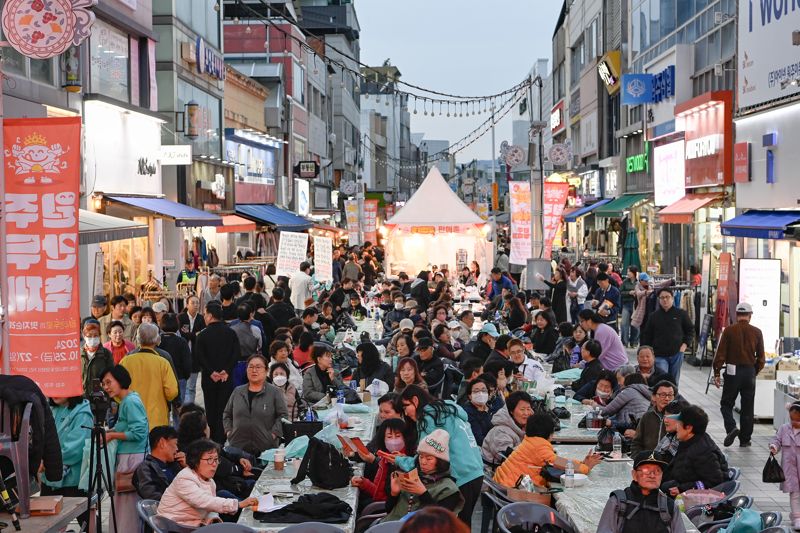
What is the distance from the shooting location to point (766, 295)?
18.0 meters

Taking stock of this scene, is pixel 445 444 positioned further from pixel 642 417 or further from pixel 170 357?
pixel 170 357

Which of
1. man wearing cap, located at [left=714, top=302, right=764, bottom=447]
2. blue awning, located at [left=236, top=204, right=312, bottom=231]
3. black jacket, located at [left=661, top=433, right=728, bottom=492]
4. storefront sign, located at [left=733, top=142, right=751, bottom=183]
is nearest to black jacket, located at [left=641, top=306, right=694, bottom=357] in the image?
man wearing cap, located at [left=714, top=302, right=764, bottom=447]

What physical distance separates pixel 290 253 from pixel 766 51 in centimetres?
992

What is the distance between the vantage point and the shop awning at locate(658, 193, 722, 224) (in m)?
28.0

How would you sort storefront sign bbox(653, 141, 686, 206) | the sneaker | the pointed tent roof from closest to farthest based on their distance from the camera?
the sneaker, storefront sign bbox(653, 141, 686, 206), the pointed tent roof

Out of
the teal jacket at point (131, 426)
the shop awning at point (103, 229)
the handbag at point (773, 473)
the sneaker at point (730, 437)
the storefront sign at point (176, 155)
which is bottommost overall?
the sneaker at point (730, 437)

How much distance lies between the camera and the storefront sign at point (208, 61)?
34.0 m

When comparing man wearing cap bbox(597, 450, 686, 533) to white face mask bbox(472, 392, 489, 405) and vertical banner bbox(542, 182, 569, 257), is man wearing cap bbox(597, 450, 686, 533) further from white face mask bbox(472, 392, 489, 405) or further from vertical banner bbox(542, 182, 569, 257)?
vertical banner bbox(542, 182, 569, 257)

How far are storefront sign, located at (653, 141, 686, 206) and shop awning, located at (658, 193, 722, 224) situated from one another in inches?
28.0

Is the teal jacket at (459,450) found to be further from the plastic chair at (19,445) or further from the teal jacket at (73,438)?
the plastic chair at (19,445)

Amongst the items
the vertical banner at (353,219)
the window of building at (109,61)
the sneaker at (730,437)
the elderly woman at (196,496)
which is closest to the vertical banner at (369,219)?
the vertical banner at (353,219)

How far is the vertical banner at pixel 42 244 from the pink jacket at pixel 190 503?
7.63 ft

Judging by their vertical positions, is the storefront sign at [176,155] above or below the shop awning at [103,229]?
above

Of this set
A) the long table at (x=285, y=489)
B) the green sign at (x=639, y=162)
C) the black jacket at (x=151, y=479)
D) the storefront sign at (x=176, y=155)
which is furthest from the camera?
the green sign at (x=639, y=162)
